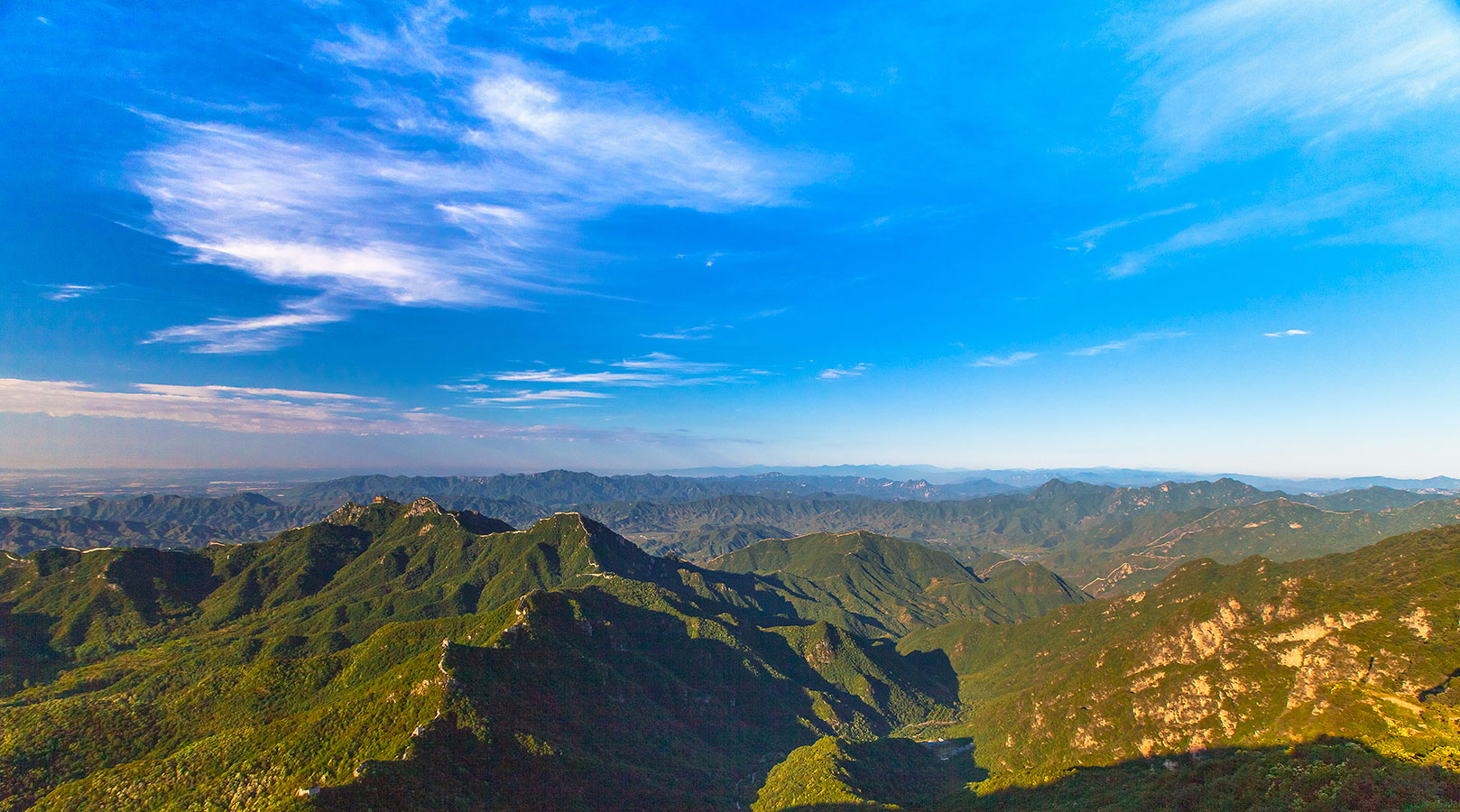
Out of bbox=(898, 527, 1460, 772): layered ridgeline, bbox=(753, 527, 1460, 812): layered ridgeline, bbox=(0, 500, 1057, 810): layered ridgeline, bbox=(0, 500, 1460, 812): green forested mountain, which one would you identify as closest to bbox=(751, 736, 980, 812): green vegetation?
bbox=(753, 527, 1460, 812): layered ridgeline

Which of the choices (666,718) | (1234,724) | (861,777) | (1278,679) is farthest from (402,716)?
(1278,679)

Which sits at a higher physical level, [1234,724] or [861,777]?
[1234,724]

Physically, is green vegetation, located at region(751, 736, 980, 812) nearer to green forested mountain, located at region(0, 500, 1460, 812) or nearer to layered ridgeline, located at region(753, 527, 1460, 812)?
layered ridgeline, located at region(753, 527, 1460, 812)

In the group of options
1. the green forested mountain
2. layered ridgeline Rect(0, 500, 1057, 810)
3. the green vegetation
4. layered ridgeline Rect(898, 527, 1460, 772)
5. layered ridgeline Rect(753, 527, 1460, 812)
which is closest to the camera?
layered ridgeline Rect(753, 527, 1460, 812)

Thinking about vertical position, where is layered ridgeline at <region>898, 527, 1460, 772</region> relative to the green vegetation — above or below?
above

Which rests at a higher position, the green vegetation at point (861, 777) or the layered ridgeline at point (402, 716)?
the layered ridgeline at point (402, 716)

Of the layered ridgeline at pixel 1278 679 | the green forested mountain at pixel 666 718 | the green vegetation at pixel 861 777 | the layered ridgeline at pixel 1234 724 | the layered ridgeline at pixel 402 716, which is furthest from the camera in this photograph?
the green vegetation at pixel 861 777

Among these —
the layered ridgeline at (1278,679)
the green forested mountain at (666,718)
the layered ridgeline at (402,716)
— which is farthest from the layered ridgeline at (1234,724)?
the layered ridgeline at (402,716)

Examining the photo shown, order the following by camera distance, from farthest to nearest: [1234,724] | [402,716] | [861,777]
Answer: [861,777], [1234,724], [402,716]

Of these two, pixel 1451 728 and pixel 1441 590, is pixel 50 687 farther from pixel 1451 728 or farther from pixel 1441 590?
pixel 1441 590

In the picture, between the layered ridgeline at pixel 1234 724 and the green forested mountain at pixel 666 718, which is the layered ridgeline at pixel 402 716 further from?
the layered ridgeline at pixel 1234 724

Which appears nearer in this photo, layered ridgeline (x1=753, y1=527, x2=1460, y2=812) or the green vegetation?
layered ridgeline (x1=753, y1=527, x2=1460, y2=812)

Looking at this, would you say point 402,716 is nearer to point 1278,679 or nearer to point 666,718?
point 666,718
